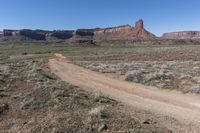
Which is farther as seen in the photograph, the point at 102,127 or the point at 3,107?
the point at 3,107

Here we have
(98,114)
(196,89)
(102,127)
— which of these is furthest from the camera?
(196,89)

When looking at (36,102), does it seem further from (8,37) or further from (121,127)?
(8,37)

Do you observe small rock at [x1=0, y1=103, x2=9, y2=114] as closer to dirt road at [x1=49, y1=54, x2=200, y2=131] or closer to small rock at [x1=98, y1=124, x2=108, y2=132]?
small rock at [x1=98, y1=124, x2=108, y2=132]

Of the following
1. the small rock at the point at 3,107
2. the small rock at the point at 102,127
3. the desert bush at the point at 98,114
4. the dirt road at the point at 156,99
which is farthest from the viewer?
the small rock at the point at 3,107

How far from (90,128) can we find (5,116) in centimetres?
384

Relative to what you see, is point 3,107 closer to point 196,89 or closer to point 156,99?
point 156,99

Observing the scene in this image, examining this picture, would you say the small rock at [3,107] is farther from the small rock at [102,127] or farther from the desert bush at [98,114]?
the small rock at [102,127]

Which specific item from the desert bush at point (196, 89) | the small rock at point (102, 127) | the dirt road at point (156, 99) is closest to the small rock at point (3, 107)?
the small rock at point (102, 127)

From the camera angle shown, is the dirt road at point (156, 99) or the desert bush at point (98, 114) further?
the dirt road at point (156, 99)

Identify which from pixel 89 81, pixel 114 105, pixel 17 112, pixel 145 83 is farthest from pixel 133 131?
pixel 89 81

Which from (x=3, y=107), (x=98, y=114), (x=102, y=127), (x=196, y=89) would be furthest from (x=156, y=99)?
(x=3, y=107)

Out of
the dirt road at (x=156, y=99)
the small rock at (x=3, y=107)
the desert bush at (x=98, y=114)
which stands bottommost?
the dirt road at (x=156, y=99)

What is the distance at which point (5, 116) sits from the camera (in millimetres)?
10320

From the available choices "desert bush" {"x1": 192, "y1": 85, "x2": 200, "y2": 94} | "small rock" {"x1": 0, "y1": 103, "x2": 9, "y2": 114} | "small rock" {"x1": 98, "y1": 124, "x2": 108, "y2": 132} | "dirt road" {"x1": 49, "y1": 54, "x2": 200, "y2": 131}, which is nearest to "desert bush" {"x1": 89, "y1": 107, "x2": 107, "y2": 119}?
"small rock" {"x1": 98, "y1": 124, "x2": 108, "y2": 132}
